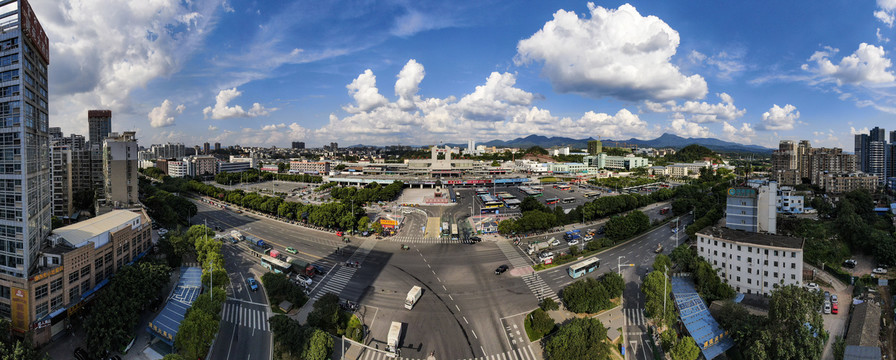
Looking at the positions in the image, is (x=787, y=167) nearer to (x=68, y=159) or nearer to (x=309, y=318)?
(x=309, y=318)

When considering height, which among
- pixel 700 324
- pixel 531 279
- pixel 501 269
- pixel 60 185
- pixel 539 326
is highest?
pixel 60 185

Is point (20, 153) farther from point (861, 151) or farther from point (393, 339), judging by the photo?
point (861, 151)

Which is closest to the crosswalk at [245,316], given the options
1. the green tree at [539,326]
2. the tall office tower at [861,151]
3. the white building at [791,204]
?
the green tree at [539,326]

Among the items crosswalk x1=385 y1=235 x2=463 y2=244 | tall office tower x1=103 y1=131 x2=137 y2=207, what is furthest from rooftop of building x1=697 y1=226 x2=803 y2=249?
tall office tower x1=103 y1=131 x2=137 y2=207

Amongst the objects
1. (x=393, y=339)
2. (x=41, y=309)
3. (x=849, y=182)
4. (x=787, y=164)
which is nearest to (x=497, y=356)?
(x=393, y=339)

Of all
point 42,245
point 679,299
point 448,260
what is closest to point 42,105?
point 42,245

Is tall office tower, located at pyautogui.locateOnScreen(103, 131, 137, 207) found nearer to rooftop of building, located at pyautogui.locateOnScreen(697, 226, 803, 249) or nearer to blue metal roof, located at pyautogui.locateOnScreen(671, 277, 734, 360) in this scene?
blue metal roof, located at pyautogui.locateOnScreen(671, 277, 734, 360)

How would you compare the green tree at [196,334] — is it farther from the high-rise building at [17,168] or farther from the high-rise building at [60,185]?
the high-rise building at [60,185]
